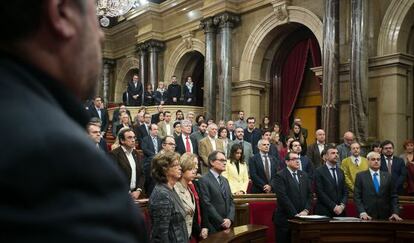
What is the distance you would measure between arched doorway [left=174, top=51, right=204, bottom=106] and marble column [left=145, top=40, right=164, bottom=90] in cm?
88

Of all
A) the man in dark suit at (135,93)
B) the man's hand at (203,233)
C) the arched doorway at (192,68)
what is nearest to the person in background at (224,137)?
the man's hand at (203,233)

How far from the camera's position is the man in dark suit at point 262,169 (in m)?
7.25

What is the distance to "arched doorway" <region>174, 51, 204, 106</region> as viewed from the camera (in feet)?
55.4

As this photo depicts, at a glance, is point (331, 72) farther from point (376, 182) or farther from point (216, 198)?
point (216, 198)

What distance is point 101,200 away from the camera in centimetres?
51

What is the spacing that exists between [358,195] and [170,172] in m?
3.11

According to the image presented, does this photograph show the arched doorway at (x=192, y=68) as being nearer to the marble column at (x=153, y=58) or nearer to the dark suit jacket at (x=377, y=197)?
the marble column at (x=153, y=58)

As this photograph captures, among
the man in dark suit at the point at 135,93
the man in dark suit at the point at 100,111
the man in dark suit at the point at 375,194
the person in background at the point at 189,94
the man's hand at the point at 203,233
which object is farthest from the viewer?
the man in dark suit at the point at 135,93

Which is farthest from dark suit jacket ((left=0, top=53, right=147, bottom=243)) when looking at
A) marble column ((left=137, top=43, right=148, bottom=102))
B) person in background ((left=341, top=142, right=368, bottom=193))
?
marble column ((left=137, top=43, right=148, bottom=102))

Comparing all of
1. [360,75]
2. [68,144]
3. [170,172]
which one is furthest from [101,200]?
[360,75]

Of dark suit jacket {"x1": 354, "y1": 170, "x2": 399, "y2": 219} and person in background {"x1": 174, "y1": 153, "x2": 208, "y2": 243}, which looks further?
dark suit jacket {"x1": 354, "y1": 170, "x2": 399, "y2": 219}

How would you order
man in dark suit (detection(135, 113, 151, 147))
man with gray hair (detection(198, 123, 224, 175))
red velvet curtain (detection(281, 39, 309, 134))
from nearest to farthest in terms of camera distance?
man with gray hair (detection(198, 123, 224, 175))
man in dark suit (detection(135, 113, 151, 147))
red velvet curtain (detection(281, 39, 309, 134))

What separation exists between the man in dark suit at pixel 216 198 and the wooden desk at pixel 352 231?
3.01 feet

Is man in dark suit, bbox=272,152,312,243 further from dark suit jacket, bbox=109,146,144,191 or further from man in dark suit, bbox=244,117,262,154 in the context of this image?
man in dark suit, bbox=244,117,262,154
